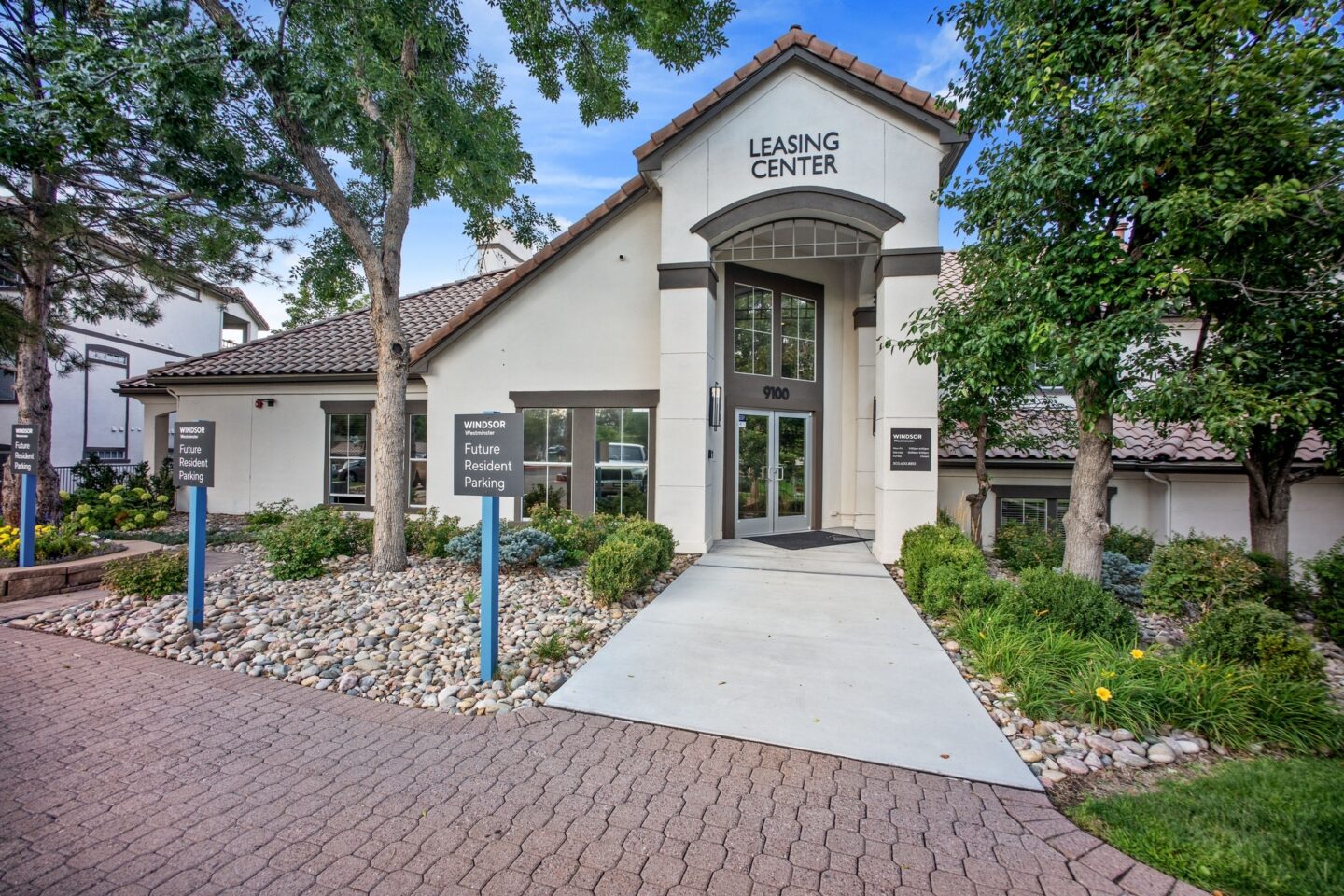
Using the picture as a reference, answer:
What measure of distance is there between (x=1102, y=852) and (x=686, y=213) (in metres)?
9.03

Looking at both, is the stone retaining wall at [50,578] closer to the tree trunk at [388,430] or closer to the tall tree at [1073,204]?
the tree trunk at [388,430]

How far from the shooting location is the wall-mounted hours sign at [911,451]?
→ 860 cm

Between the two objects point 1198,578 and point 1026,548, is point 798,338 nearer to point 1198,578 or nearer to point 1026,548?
point 1026,548

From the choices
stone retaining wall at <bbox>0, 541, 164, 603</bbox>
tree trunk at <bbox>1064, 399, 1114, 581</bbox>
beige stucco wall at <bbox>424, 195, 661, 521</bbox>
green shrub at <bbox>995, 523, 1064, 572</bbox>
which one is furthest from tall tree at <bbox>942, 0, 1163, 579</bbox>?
stone retaining wall at <bbox>0, 541, 164, 603</bbox>

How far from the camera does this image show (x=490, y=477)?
453cm

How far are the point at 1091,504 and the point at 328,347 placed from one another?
1546cm

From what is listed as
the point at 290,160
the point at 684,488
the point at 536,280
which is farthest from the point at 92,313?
the point at 684,488

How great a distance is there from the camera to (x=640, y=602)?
6676 mm

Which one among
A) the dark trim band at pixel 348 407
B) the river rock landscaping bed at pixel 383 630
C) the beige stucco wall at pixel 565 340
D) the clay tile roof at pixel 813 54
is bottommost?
the river rock landscaping bed at pixel 383 630

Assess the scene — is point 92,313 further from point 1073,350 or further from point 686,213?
point 1073,350

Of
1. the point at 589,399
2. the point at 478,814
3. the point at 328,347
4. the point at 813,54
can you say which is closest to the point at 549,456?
the point at 589,399

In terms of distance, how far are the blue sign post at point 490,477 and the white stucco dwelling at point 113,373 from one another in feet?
54.7

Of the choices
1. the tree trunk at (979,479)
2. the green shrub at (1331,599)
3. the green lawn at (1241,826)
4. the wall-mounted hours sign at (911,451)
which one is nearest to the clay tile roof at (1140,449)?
the tree trunk at (979,479)

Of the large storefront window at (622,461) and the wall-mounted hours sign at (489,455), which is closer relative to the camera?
the wall-mounted hours sign at (489,455)
